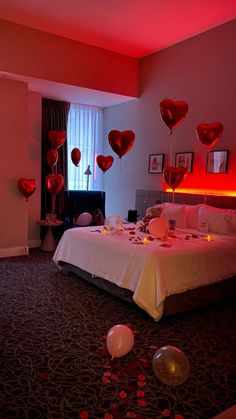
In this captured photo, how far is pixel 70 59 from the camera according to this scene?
5.11m

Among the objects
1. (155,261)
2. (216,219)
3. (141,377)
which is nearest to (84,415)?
(141,377)

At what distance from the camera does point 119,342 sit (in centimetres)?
224

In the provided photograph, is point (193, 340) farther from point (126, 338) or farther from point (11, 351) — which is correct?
point (11, 351)

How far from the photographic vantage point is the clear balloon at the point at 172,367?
6.27 ft

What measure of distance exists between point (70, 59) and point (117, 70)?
888 millimetres

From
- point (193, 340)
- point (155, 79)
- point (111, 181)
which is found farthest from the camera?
point (111, 181)

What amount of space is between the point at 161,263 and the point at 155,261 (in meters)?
0.06

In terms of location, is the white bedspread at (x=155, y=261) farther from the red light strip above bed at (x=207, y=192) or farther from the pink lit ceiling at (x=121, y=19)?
the pink lit ceiling at (x=121, y=19)

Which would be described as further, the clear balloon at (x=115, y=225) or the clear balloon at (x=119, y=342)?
the clear balloon at (x=115, y=225)

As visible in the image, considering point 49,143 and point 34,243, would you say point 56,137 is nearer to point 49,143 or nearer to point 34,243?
point 49,143

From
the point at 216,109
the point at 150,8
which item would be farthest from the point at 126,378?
the point at 150,8

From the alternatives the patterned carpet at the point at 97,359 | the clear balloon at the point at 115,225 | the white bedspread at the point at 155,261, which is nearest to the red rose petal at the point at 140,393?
the patterned carpet at the point at 97,359

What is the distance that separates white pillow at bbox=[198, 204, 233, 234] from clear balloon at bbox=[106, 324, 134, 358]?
2.09 meters

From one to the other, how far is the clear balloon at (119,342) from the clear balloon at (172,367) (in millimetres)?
346
